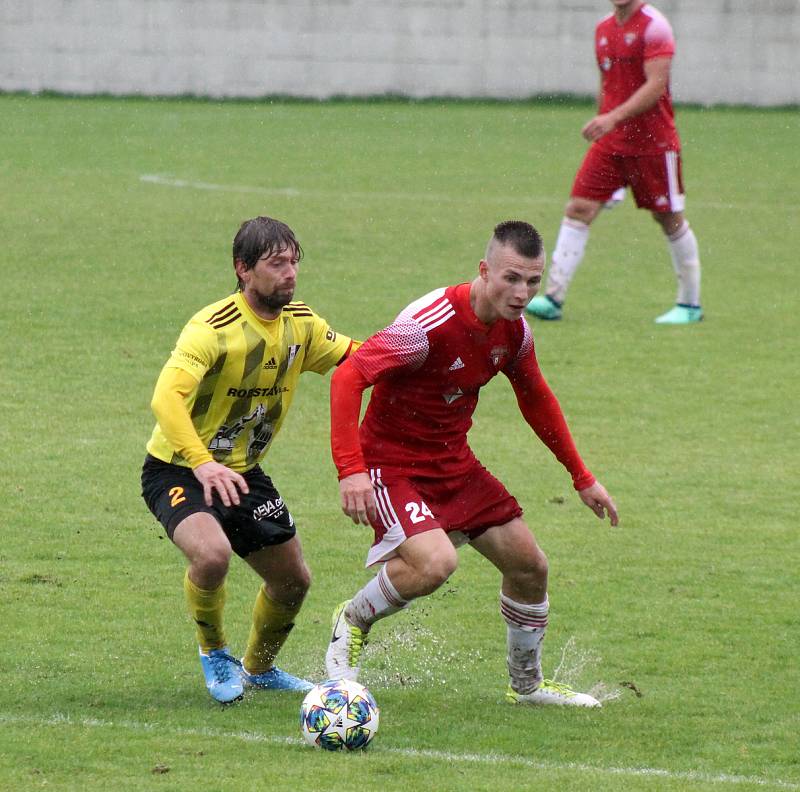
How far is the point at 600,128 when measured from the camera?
38.8 ft

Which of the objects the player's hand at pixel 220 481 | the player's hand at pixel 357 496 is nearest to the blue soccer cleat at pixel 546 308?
the player's hand at pixel 357 496

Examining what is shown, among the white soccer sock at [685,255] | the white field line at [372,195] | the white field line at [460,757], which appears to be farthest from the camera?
the white field line at [372,195]

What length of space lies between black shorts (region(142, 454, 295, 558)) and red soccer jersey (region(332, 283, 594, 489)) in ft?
1.29

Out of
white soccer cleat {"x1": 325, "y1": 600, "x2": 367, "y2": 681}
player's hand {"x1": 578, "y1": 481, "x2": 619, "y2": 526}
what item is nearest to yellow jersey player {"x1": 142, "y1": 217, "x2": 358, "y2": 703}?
white soccer cleat {"x1": 325, "y1": 600, "x2": 367, "y2": 681}

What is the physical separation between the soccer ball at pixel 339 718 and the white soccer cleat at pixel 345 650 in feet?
1.54

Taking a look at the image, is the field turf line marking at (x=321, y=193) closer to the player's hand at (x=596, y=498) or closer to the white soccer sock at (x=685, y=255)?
the white soccer sock at (x=685, y=255)

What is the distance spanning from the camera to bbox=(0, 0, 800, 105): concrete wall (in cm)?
2781

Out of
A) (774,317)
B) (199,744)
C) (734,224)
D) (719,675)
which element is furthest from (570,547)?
(734,224)

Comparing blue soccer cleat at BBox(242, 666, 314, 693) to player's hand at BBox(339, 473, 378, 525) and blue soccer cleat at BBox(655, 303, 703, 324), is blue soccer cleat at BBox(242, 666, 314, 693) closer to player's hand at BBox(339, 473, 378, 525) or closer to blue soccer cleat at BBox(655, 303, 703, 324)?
player's hand at BBox(339, 473, 378, 525)

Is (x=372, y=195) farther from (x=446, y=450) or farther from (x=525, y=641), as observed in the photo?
(x=525, y=641)

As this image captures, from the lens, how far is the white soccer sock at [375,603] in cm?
560

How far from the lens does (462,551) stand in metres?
7.82

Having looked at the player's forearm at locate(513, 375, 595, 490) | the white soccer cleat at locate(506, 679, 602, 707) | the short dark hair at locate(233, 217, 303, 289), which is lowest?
the white soccer cleat at locate(506, 679, 602, 707)

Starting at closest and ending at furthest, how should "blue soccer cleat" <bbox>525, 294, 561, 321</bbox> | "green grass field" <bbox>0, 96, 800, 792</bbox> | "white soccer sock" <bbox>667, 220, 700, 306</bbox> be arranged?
"green grass field" <bbox>0, 96, 800, 792</bbox> < "white soccer sock" <bbox>667, 220, 700, 306</bbox> < "blue soccer cleat" <bbox>525, 294, 561, 321</bbox>
